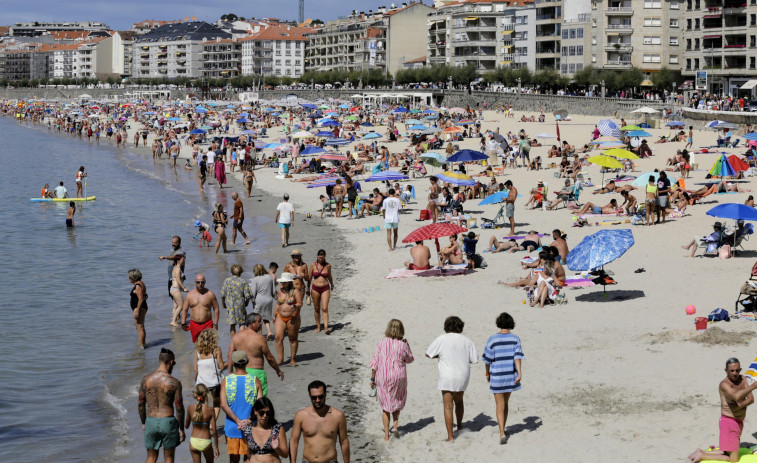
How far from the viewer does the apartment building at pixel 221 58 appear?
181150 millimetres

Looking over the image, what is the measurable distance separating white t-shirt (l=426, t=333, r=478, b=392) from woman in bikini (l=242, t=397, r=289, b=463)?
7.89 feet

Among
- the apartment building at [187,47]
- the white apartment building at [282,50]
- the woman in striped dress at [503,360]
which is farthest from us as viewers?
the apartment building at [187,47]

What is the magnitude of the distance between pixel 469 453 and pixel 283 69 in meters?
162

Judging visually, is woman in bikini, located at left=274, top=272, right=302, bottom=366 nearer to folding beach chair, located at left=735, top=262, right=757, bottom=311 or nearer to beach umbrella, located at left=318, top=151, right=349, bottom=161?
folding beach chair, located at left=735, top=262, right=757, bottom=311

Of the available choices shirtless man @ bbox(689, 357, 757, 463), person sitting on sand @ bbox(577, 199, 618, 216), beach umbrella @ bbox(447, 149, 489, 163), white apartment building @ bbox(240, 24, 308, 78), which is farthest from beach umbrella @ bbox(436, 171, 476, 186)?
white apartment building @ bbox(240, 24, 308, 78)

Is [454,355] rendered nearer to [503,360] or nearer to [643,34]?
[503,360]

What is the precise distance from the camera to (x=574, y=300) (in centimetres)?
1600

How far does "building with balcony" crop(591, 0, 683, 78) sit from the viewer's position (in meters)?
81.9

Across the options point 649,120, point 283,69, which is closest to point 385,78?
point 283,69

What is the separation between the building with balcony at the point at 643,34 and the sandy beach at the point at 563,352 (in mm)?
62169

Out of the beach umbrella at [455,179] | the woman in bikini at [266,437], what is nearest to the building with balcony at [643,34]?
the beach umbrella at [455,179]

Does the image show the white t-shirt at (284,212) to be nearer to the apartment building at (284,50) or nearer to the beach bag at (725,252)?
the beach bag at (725,252)

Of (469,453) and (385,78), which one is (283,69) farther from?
(469,453)

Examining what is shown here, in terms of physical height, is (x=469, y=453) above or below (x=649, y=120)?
below
